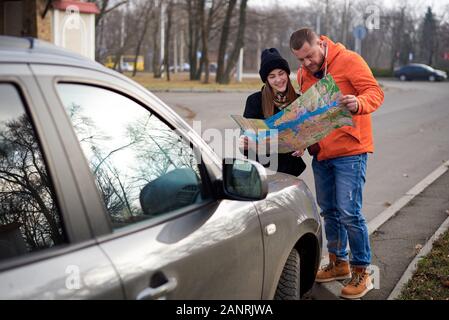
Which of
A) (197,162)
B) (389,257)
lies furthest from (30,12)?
(197,162)

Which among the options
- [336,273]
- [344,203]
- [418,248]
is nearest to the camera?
[344,203]

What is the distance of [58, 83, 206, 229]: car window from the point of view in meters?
2.20

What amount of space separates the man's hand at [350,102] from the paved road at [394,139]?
3293 millimetres

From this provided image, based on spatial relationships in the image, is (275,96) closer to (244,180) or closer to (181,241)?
(244,180)

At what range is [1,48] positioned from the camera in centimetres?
187

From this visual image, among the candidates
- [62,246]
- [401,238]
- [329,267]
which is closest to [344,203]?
[329,267]

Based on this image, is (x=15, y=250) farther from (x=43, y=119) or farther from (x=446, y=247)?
(x=446, y=247)

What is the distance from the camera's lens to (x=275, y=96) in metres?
4.08

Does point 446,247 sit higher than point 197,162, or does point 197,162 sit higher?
point 197,162

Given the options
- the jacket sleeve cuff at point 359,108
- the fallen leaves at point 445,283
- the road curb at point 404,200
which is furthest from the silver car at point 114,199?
the road curb at point 404,200

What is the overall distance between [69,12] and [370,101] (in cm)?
1797

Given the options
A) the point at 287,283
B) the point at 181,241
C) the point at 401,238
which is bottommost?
the point at 401,238

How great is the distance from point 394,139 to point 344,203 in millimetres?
9973
